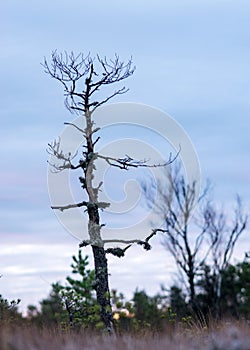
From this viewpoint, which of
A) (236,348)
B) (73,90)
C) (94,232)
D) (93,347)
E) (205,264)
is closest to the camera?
(236,348)

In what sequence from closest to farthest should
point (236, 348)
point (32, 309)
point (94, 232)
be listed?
1. point (236, 348)
2. point (94, 232)
3. point (32, 309)

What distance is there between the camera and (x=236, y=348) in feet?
24.9

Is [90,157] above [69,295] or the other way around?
above

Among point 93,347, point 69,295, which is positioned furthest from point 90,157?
point 93,347

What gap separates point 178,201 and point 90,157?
25.4m

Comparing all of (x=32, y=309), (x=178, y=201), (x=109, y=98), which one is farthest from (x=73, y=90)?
(x=178, y=201)

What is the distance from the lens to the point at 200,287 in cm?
3950

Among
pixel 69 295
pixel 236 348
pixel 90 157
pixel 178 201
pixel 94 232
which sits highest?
pixel 178 201

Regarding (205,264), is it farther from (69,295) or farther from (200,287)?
(69,295)

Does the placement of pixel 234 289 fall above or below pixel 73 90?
below

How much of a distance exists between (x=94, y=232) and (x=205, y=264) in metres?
25.9

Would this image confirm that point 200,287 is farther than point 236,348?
Yes

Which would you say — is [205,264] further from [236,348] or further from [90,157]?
[236,348]

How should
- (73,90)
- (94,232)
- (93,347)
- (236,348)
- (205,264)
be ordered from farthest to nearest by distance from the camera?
(205,264) → (73,90) → (94,232) → (93,347) → (236,348)
